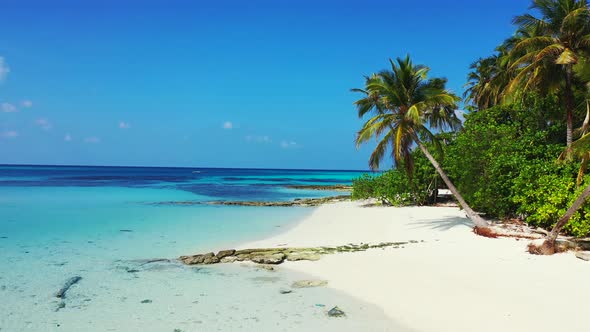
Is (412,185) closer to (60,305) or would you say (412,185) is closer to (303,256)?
(303,256)

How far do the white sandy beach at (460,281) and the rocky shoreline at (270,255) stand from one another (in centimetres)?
41

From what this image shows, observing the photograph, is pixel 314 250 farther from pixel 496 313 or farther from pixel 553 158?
pixel 553 158

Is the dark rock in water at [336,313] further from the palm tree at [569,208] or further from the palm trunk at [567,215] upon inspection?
the palm trunk at [567,215]

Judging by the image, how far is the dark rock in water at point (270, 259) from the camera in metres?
9.88

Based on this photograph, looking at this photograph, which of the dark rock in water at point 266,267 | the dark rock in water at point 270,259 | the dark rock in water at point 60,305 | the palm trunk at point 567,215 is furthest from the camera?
the dark rock in water at point 270,259

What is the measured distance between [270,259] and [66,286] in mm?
4490

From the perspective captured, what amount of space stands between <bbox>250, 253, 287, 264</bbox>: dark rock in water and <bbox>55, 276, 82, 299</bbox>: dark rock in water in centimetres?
398

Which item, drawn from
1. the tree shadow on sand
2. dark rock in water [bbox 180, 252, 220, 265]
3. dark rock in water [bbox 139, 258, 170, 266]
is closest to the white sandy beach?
the tree shadow on sand

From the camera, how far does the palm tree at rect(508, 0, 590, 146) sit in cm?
1288

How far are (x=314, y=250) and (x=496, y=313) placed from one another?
18.0ft

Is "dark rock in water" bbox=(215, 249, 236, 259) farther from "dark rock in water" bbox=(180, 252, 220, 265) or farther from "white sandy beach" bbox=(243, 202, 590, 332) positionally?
"white sandy beach" bbox=(243, 202, 590, 332)

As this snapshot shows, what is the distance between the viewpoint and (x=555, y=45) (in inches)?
504

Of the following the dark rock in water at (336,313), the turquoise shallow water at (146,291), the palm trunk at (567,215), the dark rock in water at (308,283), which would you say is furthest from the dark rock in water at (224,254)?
the palm trunk at (567,215)

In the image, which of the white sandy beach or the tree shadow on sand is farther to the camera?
the tree shadow on sand
